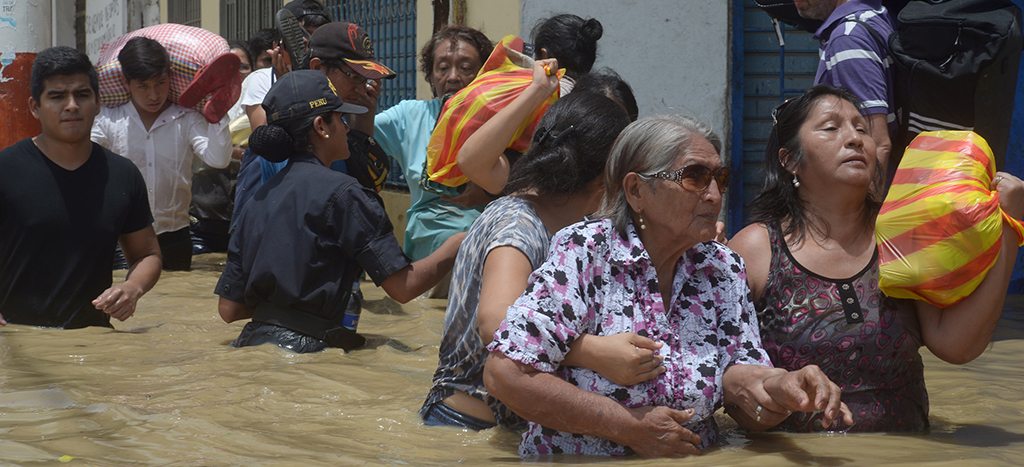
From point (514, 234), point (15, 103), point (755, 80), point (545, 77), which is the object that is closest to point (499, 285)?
point (514, 234)

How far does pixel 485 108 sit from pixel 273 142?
93 cm

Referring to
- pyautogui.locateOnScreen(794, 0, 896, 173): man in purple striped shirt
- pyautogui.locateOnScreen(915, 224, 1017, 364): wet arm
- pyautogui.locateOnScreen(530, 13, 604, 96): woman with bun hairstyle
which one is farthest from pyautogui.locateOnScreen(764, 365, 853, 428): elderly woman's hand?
pyautogui.locateOnScreen(530, 13, 604, 96): woman with bun hairstyle

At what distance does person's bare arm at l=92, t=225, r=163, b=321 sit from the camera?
6.01 metres

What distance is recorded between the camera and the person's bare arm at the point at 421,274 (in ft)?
18.2

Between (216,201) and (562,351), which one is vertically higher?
(562,351)

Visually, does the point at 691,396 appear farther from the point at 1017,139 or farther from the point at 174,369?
the point at 1017,139

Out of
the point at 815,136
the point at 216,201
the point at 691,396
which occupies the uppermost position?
the point at 815,136

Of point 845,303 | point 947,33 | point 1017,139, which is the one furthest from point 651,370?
point 1017,139

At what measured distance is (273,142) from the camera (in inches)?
227

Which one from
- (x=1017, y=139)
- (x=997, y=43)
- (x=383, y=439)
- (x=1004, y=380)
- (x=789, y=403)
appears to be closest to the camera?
(x=789, y=403)

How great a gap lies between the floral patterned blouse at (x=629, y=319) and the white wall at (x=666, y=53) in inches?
223

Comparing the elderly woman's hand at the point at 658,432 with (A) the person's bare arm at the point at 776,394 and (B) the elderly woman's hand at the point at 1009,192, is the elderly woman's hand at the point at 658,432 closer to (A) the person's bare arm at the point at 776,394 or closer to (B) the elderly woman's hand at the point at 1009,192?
(A) the person's bare arm at the point at 776,394

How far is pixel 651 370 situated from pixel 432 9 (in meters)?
7.89

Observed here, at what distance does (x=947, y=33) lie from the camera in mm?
5398
